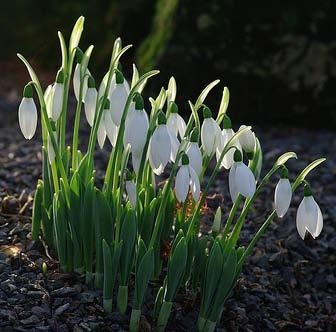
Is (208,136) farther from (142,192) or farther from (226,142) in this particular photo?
(142,192)

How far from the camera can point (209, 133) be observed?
237cm

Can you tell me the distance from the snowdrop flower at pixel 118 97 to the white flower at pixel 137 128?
84 mm

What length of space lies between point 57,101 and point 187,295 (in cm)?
79

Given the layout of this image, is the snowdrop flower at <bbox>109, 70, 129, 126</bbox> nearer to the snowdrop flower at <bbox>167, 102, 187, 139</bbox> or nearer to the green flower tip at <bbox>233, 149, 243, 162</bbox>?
the snowdrop flower at <bbox>167, 102, 187, 139</bbox>

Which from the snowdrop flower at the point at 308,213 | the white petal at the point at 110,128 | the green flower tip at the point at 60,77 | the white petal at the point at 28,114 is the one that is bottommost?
the snowdrop flower at the point at 308,213

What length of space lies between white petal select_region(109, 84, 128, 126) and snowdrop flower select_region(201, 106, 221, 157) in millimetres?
245

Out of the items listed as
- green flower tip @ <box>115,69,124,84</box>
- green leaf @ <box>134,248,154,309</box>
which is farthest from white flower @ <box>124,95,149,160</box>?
green leaf @ <box>134,248,154,309</box>

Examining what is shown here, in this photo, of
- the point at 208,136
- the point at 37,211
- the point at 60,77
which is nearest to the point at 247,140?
the point at 208,136

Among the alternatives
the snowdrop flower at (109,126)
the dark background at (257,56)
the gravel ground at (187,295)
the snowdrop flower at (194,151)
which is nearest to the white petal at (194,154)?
the snowdrop flower at (194,151)

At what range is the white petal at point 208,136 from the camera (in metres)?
2.36

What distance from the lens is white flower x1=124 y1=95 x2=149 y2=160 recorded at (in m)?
2.27

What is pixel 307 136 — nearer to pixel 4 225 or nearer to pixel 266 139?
pixel 266 139

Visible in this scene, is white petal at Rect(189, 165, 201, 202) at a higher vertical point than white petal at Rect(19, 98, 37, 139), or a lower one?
lower

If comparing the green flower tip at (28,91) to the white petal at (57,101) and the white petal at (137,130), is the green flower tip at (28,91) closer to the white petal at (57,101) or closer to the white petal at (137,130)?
the white petal at (57,101)
